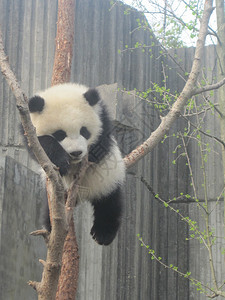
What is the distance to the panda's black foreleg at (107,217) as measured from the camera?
9.96ft

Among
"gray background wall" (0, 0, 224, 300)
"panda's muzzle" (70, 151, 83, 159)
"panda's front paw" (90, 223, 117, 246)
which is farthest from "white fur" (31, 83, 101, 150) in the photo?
"gray background wall" (0, 0, 224, 300)

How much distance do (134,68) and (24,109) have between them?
417cm

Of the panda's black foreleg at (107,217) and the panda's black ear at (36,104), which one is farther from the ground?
the panda's black ear at (36,104)

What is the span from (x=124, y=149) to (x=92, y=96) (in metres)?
2.41

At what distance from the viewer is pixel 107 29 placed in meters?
5.42

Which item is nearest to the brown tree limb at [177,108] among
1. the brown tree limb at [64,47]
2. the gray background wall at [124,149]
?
the brown tree limb at [64,47]

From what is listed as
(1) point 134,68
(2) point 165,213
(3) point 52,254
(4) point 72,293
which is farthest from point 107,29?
(3) point 52,254

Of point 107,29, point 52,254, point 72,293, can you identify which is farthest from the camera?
point 107,29

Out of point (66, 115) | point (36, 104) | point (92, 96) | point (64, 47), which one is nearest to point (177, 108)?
point (92, 96)

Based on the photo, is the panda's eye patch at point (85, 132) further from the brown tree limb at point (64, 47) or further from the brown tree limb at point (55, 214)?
the brown tree limb at point (55, 214)

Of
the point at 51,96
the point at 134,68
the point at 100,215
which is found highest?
the point at 134,68

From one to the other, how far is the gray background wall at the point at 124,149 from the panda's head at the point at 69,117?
4.23ft

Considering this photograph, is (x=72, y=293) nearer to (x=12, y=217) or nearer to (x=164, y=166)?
(x=12, y=217)

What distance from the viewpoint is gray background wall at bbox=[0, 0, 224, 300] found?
4633 mm
